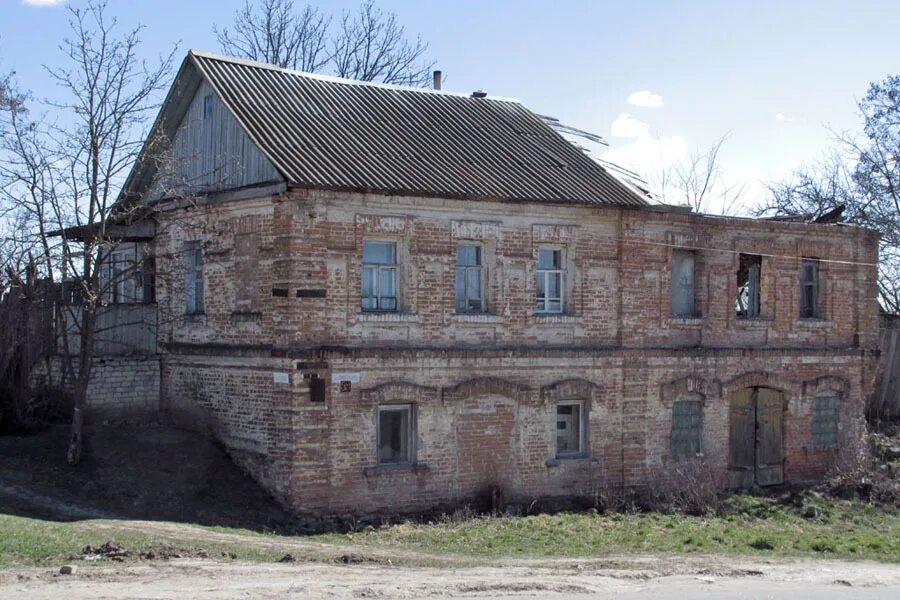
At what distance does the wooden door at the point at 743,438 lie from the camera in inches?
879

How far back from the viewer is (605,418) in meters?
20.5

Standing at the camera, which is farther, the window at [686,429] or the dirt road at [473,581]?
the window at [686,429]

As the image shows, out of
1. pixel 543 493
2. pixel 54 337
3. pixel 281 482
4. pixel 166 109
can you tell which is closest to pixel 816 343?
pixel 543 493

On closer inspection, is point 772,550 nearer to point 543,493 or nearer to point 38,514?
point 543,493

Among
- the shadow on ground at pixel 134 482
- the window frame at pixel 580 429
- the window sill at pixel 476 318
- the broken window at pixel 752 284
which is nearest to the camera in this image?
the shadow on ground at pixel 134 482

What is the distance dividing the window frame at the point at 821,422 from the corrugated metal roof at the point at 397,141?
21.9ft

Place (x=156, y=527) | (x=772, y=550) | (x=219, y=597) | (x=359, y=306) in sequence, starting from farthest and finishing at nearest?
(x=359, y=306) < (x=772, y=550) < (x=156, y=527) < (x=219, y=597)

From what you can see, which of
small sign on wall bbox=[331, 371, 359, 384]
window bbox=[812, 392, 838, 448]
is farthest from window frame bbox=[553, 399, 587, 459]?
window bbox=[812, 392, 838, 448]

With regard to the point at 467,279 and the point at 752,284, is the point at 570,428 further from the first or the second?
the point at 752,284

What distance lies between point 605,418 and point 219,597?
10.7 meters

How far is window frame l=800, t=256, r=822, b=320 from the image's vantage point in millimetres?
23672

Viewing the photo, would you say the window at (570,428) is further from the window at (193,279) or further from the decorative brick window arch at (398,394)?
the window at (193,279)

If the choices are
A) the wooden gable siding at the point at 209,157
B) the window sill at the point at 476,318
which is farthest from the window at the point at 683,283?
the wooden gable siding at the point at 209,157

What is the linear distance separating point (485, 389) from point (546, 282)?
248cm
